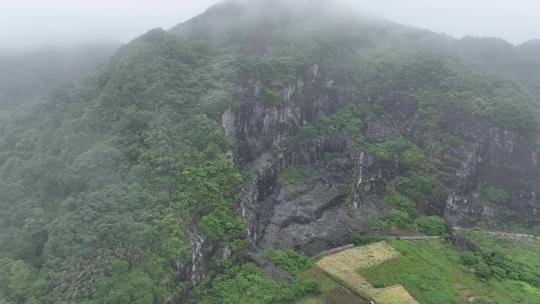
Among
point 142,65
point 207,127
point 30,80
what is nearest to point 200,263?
point 207,127

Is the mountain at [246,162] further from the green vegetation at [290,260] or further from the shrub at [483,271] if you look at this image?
the shrub at [483,271]

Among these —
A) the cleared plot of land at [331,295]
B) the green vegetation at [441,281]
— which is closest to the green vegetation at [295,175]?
the green vegetation at [441,281]

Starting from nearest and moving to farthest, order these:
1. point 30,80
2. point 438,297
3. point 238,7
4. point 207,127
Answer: point 438,297 < point 207,127 < point 30,80 < point 238,7

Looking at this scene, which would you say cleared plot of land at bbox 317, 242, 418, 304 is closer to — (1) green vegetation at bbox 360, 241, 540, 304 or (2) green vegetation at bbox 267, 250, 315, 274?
(1) green vegetation at bbox 360, 241, 540, 304

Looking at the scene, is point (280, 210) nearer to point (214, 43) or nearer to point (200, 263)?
point (200, 263)

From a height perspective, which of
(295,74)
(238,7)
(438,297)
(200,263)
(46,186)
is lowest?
(438,297)

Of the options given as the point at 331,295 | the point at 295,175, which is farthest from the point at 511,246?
the point at 295,175

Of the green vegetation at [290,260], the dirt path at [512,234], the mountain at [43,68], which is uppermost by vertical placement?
the mountain at [43,68]

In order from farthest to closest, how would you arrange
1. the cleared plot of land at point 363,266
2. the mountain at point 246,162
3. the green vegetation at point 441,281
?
the green vegetation at point 441,281 < the cleared plot of land at point 363,266 < the mountain at point 246,162
